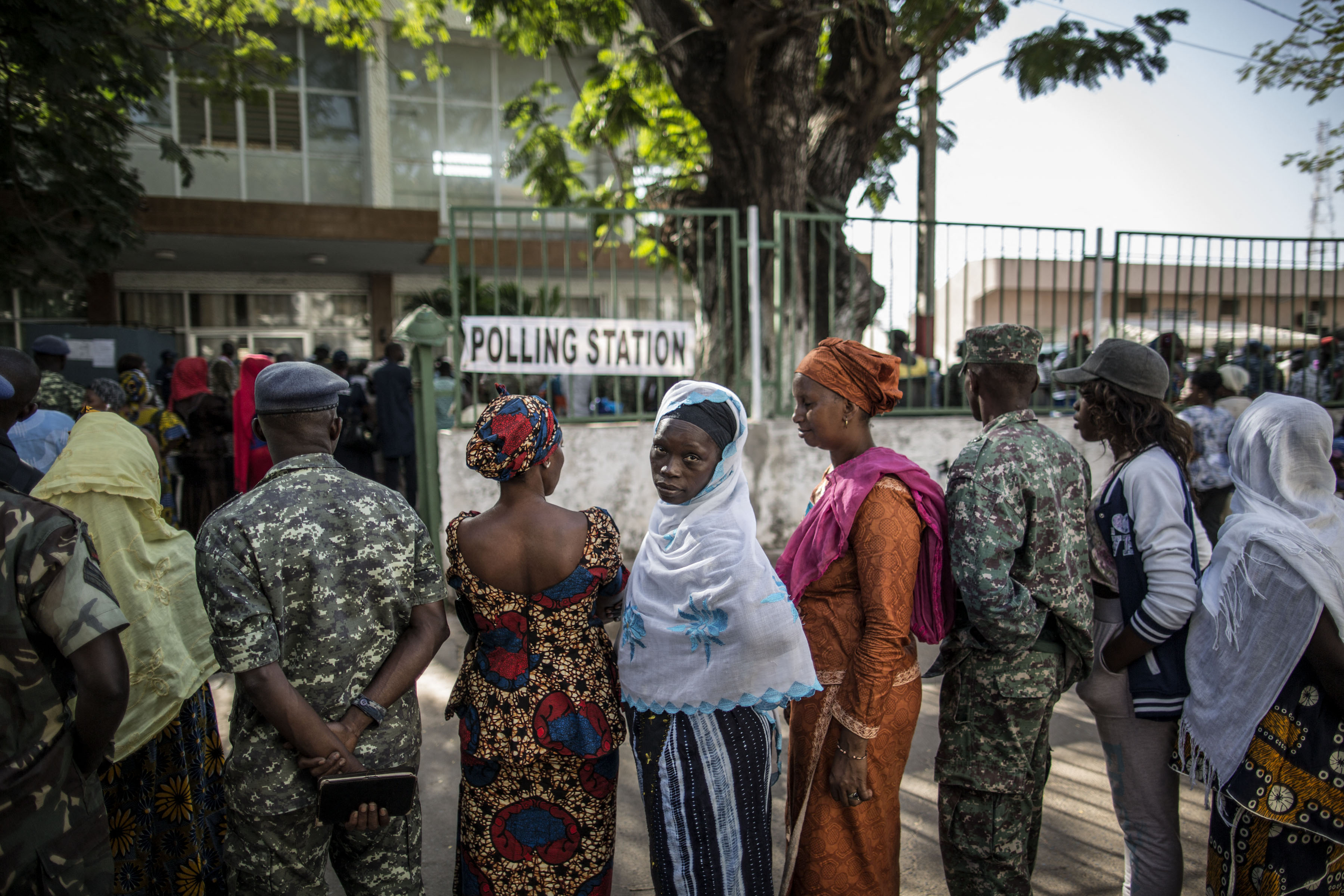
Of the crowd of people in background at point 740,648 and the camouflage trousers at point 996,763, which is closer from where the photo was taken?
the crowd of people in background at point 740,648

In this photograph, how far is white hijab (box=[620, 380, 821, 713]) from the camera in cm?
196

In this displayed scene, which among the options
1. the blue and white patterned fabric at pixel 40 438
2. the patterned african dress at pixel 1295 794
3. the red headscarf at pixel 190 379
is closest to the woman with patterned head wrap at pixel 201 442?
the red headscarf at pixel 190 379

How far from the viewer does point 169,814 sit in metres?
2.49

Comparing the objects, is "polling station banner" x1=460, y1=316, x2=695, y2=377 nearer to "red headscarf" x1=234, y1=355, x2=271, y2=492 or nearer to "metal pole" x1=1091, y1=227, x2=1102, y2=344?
"red headscarf" x1=234, y1=355, x2=271, y2=492

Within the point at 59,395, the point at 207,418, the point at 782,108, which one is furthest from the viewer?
the point at 782,108

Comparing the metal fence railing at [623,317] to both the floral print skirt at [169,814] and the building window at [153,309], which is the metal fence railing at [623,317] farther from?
the building window at [153,309]

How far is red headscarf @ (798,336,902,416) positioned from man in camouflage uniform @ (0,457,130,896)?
1727mm

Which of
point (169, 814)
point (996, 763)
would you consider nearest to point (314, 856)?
point (169, 814)

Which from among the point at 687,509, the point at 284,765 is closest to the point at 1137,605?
the point at 687,509

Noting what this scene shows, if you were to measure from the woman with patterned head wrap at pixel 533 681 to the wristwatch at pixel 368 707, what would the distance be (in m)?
0.27

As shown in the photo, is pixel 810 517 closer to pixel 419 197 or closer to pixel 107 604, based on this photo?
pixel 107 604

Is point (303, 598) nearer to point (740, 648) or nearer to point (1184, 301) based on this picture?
point (740, 648)

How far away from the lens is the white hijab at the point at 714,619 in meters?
1.96

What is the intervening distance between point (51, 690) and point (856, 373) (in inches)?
78.1
